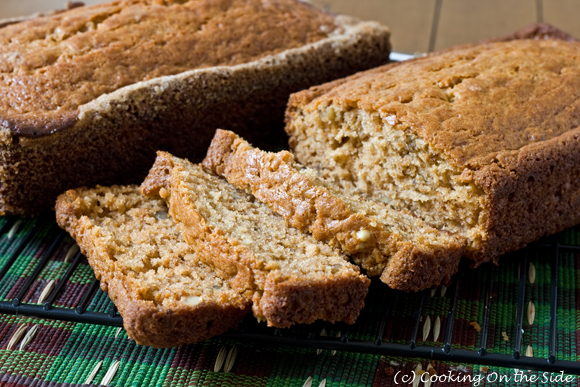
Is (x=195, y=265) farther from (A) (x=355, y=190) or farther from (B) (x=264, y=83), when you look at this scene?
(B) (x=264, y=83)

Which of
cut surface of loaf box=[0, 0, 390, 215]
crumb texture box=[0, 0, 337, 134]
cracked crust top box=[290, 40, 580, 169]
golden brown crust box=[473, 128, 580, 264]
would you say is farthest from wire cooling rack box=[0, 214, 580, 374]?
crumb texture box=[0, 0, 337, 134]

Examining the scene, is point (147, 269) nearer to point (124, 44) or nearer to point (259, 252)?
point (259, 252)

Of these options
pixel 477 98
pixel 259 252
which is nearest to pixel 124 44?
pixel 259 252

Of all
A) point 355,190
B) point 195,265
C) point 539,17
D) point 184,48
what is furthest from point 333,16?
point 539,17

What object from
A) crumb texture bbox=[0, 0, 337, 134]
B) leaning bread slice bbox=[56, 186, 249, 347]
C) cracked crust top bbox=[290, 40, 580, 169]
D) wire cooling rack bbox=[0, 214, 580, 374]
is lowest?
wire cooling rack bbox=[0, 214, 580, 374]

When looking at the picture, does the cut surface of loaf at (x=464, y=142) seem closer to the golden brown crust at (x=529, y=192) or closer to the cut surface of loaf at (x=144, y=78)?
the golden brown crust at (x=529, y=192)

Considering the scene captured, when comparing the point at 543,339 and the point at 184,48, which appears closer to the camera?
the point at 543,339

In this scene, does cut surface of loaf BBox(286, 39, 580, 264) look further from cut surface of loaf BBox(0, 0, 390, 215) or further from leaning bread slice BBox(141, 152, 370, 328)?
leaning bread slice BBox(141, 152, 370, 328)
